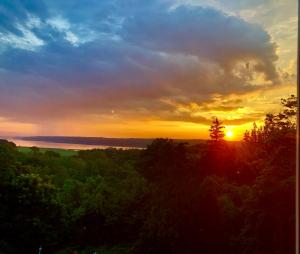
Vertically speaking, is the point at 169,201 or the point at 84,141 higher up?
the point at 84,141

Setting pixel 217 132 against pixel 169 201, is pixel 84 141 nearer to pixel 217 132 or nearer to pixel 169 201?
pixel 169 201

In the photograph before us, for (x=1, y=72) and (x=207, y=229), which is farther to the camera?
(x=207, y=229)

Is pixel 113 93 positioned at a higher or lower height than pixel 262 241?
higher

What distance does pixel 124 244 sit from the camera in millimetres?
9711

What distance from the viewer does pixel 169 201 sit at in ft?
24.3

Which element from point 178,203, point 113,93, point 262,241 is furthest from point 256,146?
point 113,93

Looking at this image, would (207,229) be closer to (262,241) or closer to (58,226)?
(262,241)

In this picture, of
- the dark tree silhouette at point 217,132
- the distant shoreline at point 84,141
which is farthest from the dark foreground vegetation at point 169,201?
the distant shoreline at point 84,141

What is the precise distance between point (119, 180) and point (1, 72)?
6.20 meters

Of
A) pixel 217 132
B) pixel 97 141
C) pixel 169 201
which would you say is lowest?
pixel 169 201

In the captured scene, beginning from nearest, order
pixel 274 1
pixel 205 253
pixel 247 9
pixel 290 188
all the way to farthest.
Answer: pixel 274 1, pixel 247 9, pixel 290 188, pixel 205 253

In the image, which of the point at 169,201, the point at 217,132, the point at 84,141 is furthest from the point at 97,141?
the point at 217,132

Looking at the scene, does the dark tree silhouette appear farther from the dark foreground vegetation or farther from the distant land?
the distant land

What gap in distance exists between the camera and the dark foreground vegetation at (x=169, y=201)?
5254 mm
